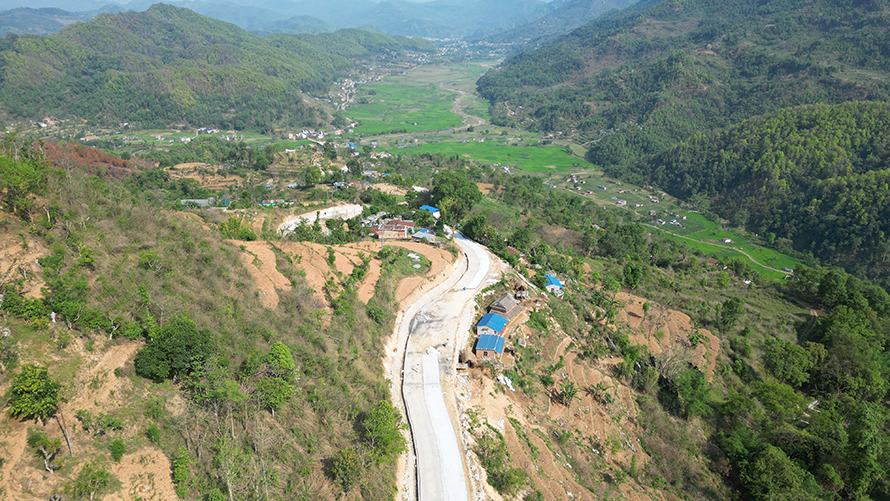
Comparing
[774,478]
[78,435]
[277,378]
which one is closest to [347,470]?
[277,378]

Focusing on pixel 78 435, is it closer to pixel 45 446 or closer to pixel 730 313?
pixel 45 446

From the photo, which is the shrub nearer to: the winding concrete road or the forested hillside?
the winding concrete road

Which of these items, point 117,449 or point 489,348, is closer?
point 117,449

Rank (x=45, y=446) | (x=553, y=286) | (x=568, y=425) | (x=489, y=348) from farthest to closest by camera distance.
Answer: (x=553, y=286), (x=489, y=348), (x=568, y=425), (x=45, y=446)

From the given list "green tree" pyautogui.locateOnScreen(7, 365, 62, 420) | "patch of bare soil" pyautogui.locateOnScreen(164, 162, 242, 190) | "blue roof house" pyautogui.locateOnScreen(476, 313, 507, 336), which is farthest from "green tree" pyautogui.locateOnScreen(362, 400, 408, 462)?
"patch of bare soil" pyautogui.locateOnScreen(164, 162, 242, 190)

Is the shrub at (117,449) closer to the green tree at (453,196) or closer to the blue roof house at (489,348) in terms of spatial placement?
the blue roof house at (489,348)

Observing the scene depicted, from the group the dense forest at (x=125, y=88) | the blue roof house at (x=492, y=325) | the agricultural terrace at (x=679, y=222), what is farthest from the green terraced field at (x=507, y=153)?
the blue roof house at (x=492, y=325)
